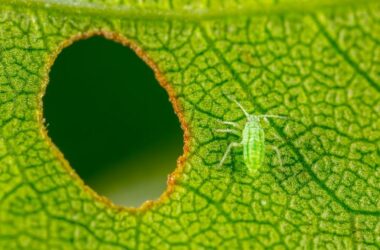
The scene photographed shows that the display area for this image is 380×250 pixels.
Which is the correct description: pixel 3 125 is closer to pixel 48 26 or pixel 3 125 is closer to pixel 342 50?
pixel 48 26

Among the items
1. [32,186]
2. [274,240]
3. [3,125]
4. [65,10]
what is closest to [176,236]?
[274,240]

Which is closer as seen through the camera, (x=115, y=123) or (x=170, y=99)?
(x=170, y=99)

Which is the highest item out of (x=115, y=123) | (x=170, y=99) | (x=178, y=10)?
(x=178, y=10)

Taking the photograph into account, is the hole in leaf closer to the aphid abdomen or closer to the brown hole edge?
the brown hole edge

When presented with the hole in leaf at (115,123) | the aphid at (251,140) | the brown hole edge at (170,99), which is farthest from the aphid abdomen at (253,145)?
the hole in leaf at (115,123)

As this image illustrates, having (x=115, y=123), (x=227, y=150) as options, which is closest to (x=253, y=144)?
(x=227, y=150)

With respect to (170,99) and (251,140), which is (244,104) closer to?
(251,140)

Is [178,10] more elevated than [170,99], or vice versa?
[178,10]
